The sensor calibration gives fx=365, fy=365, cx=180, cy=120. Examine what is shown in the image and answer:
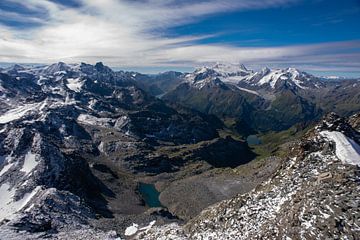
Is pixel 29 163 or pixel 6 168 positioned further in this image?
pixel 29 163

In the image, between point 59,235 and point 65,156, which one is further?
point 65,156

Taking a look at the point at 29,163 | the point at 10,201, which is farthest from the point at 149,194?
the point at 10,201

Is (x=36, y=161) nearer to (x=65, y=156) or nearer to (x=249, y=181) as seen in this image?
Answer: (x=65, y=156)

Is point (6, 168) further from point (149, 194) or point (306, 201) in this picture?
point (306, 201)

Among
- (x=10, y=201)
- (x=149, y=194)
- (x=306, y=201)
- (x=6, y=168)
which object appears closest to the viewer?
(x=306, y=201)

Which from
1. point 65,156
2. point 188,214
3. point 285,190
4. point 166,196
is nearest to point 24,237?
point 285,190
